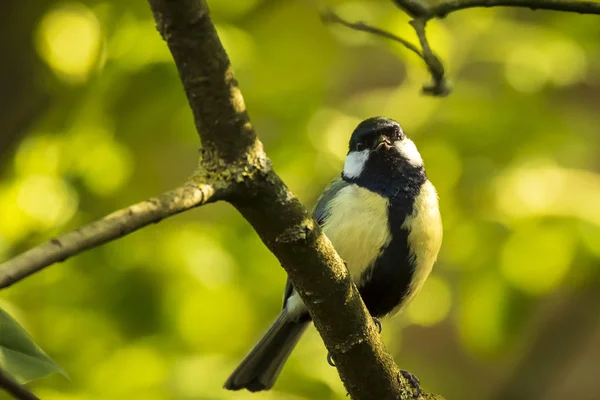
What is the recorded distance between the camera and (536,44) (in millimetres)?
2018

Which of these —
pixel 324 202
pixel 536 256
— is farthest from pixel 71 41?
pixel 536 256

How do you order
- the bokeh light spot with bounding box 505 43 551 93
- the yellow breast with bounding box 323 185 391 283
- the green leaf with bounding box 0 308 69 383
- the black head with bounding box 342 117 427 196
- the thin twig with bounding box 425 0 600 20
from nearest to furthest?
the green leaf with bounding box 0 308 69 383
the thin twig with bounding box 425 0 600 20
the yellow breast with bounding box 323 185 391 283
the black head with bounding box 342 117 427 196
the bokeh light spot with bounding box 505 43 551 93

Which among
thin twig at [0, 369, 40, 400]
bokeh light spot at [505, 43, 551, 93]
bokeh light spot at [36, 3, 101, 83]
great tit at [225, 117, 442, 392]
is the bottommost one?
thin twig at [0, 369, 40, 400]

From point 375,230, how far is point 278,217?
0.73 metres

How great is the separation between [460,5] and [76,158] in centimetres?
93

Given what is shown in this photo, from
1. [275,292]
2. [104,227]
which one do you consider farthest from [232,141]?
[275,292]

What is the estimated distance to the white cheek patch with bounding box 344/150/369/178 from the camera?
184 cm

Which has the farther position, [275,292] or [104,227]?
[275,292]

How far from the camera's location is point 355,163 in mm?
1876

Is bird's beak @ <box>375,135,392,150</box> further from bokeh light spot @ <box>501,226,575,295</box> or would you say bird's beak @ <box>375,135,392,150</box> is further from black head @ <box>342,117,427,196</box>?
bokeh light spot @ <box>501,226,575,295</box>

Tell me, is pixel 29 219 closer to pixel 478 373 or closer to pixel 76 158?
pixel 76 158

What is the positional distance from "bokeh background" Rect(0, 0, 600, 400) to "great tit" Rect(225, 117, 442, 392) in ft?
0.19

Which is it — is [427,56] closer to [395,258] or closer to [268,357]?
[395,258]

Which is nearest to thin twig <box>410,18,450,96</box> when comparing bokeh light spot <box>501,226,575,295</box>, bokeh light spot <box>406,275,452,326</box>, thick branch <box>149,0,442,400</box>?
thick branch <box>149,0,442,400</box>
